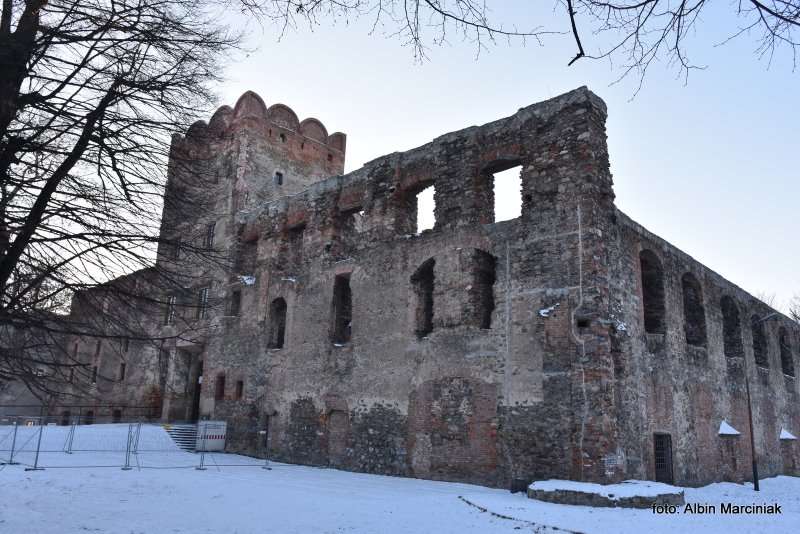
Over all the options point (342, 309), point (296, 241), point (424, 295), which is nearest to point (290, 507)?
point (424, 295)

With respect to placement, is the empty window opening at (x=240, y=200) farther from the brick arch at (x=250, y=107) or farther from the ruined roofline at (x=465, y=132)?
the brick arch at (x=250, y=107)

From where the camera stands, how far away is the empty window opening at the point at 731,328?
765 inches

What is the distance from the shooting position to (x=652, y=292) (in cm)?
1516

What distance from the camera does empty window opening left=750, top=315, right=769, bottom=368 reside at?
2161 cm

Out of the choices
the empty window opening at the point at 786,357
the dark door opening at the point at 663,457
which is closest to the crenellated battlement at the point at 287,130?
the dark door opening at the point at 663,457

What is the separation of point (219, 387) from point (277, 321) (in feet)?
11.7

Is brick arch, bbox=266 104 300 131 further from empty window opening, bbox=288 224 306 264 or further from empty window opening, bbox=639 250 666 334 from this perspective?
empty window opening, bbox=639 250 666 334

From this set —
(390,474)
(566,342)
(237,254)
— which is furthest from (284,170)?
(566,342)

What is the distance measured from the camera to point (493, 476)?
12.5 metres

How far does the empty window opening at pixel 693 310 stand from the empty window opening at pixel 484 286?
637 centimetres

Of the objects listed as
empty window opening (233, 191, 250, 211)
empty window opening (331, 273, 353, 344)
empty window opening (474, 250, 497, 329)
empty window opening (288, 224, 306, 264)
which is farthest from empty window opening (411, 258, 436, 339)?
empty window opening (233, 191, 250, 211)

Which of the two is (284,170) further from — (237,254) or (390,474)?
(390,474)

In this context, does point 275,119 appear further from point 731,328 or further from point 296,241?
point 731,328

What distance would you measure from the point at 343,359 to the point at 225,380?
636cm
